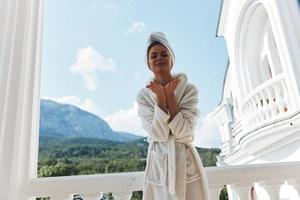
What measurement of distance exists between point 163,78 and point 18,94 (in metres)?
0.49

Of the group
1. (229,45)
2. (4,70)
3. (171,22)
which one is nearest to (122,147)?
(4,70)

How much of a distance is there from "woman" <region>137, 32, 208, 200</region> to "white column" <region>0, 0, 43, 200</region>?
15.8 inches

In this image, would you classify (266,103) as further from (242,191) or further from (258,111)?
(242,191)

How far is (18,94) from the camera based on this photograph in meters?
0.86

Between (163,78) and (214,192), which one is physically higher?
(163,78)

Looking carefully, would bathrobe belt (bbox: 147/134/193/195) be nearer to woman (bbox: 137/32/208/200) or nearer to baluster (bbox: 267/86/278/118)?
woman (bbox: 137/32/208/200)

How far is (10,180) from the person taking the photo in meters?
0.78

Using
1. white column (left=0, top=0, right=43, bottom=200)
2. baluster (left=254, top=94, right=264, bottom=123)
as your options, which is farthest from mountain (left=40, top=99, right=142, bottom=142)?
baluster (left=254, top=94, right=264, bottom=123)

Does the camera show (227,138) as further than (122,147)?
Yes

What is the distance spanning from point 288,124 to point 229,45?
1.43 m

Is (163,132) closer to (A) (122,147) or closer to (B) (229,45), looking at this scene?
(A) (122,147)

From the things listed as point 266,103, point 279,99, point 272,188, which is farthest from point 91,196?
point 266,103

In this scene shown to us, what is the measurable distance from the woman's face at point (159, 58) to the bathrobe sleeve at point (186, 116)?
0.11 m

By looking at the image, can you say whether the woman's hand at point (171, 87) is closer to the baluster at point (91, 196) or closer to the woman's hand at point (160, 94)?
the woman's hand at point (160, 94)
